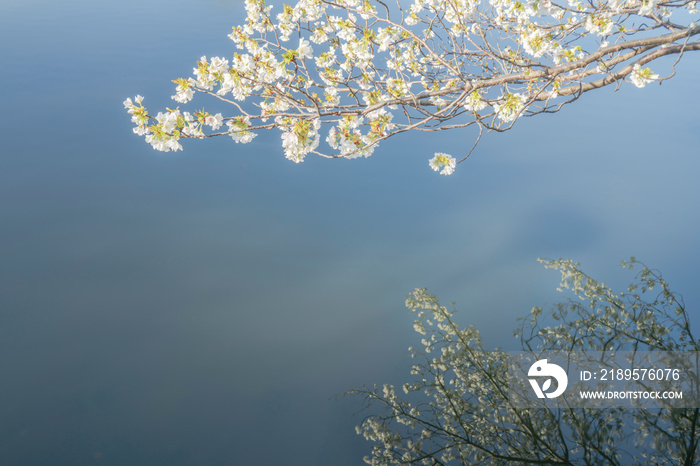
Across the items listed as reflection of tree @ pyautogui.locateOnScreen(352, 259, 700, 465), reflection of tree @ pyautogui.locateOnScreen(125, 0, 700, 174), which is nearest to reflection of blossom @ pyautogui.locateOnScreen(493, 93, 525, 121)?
reflection of tree @ pyautogui.locateOnScreen(125, 0, 700, 174)

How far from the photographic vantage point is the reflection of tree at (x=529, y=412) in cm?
338

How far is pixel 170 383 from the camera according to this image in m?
4.54

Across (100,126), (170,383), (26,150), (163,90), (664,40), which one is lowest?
(170,383)

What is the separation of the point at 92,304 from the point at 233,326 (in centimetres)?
171

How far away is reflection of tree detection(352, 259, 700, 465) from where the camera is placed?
338cm

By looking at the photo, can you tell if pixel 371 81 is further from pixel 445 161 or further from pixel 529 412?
pixel 529 412

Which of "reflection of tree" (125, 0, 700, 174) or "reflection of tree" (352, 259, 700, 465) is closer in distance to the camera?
"reflection of tree" (125, 0, 700, 174)

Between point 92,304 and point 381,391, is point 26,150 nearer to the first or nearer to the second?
point 92,304

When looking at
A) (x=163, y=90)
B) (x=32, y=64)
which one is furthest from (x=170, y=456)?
(x=32, y=64)

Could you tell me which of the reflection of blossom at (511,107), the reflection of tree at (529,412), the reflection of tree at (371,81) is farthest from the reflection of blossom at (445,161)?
the reflection of tree at (529,412)

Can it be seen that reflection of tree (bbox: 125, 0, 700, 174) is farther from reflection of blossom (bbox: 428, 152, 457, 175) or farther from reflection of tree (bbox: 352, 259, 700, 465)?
reflection of tree (bbox: 352, 259, 700, 465)

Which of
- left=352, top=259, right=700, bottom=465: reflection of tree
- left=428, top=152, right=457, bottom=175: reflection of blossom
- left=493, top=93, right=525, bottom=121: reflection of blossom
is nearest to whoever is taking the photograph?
left=493, top=93, right=525, bottom=121: reflection of blossom

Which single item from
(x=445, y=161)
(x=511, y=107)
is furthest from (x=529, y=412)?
(x=511, y=107)

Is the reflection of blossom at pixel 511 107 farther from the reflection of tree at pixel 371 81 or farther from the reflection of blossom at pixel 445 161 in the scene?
the reflection of blossom at pixel 445 161
